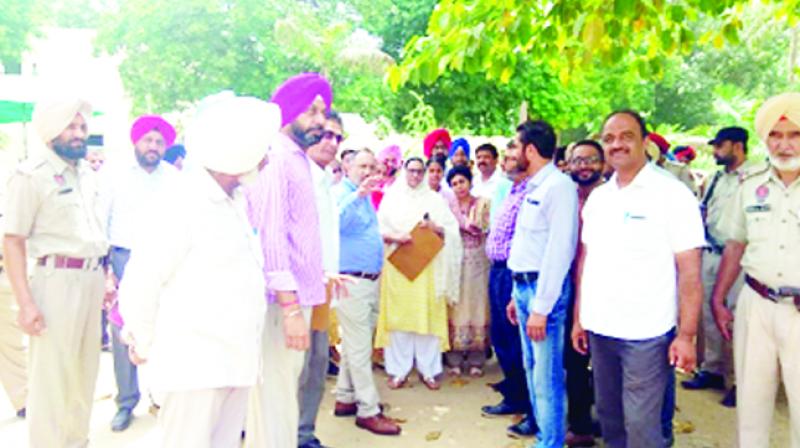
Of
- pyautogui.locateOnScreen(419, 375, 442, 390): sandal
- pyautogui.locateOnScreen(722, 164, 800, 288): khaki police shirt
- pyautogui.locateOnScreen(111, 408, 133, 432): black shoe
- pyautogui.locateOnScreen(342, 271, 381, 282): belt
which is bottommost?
pyautogui.locateOnScreen(111, 408, 133, 432): black shoe

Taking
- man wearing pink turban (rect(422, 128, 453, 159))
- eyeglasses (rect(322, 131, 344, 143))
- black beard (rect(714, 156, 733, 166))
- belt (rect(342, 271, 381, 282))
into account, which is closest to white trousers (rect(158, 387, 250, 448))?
eyeglasses (rect(322, 131, 344, 143))

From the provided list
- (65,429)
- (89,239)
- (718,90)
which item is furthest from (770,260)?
(718,90)

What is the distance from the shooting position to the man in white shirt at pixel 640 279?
130 inches

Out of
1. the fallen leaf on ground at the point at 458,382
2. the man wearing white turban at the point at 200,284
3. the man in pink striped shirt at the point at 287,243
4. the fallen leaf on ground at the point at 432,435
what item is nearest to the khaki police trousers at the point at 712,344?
the fallen leaf on ground at the point at 458,382

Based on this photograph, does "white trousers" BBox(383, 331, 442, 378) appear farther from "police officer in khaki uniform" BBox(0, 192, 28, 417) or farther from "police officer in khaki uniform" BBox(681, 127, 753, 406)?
"police officer in khaki uniform" BBox(0, 192, 28, 417)

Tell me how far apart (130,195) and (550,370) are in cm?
339

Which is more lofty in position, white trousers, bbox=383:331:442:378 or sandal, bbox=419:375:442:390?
white trousers, bbox=383:331:442:378

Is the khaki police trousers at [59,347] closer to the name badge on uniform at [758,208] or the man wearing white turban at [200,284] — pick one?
the man wearing white turban at [200,284]

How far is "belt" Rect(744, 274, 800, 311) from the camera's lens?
11.2 feet

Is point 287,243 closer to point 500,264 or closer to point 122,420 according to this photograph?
point 500,264

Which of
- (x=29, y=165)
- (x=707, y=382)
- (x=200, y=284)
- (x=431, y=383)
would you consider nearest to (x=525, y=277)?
(x=431, y=383)

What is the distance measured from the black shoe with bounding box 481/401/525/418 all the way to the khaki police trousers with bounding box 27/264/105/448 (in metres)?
2.83

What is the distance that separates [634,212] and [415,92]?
48.2 ft

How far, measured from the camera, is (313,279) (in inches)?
136
